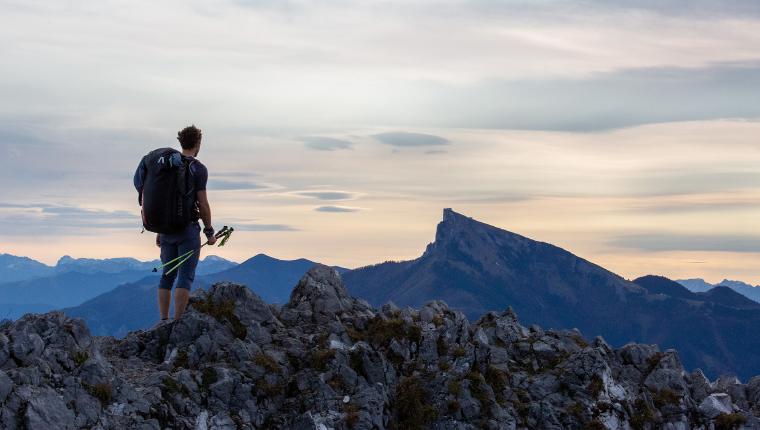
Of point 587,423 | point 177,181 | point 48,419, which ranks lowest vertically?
point 587,423

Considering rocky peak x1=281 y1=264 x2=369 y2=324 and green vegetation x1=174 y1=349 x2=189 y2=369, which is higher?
rocky peak x1=281 y1=264 x2=369 y2=324

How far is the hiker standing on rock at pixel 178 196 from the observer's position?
82.1 feet

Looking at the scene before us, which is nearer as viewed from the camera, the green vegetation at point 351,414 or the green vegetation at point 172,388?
the green vegetation at point 172,388

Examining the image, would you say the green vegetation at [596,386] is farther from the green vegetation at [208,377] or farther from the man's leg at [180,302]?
Result: the man's leg at [180,302]

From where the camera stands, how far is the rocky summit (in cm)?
2195

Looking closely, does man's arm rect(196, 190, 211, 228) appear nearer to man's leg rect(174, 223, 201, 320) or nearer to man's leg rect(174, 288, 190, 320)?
man's leg rect(174, 223, 201, 320)

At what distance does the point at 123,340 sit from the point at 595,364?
17.0m

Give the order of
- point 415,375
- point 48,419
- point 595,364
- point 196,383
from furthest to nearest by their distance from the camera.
A: point 595,364
point 415,375
point 196,383
point 48,419

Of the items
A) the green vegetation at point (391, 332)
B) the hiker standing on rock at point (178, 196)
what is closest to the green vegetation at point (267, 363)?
the hiker standing on rock at point (178, 196)

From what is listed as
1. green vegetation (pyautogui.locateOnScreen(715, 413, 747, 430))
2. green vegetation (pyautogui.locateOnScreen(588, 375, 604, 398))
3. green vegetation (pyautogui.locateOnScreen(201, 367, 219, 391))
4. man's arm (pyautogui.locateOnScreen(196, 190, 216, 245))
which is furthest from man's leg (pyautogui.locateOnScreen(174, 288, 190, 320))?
green vegetation (pyautogui.locateOnScreen(715, 413, 747, 430))

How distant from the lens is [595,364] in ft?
94.8

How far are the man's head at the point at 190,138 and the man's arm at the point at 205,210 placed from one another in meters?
1.37

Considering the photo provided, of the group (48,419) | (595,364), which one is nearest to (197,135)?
(48,419)

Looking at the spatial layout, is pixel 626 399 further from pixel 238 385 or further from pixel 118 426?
pixel 118 426
